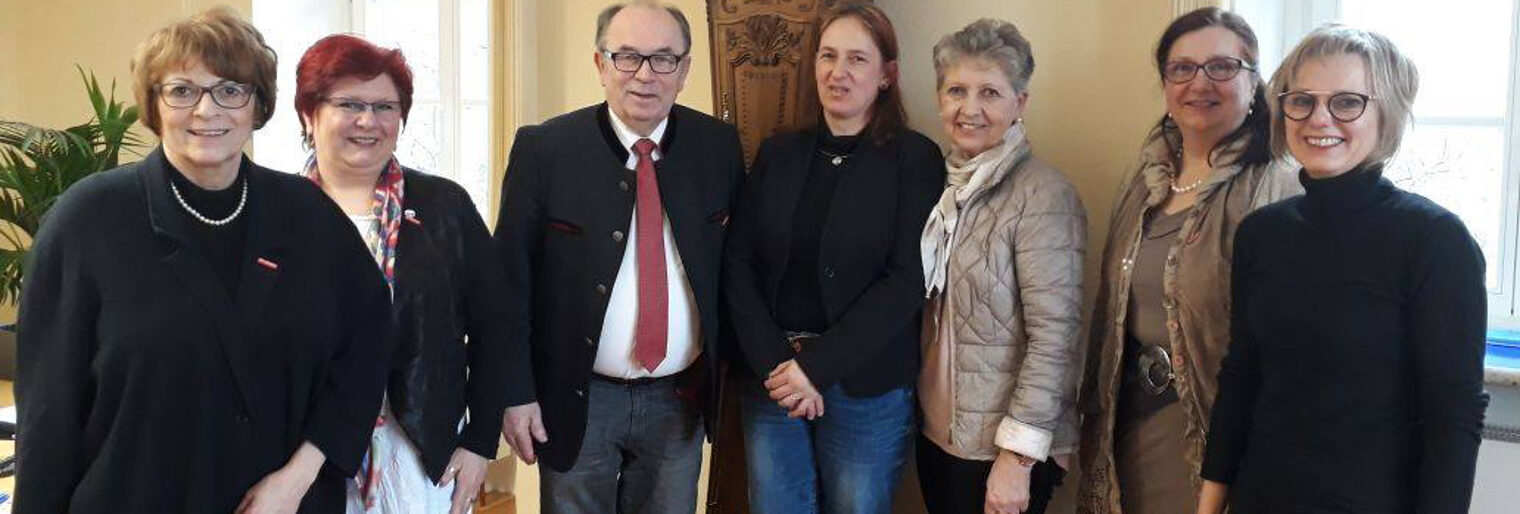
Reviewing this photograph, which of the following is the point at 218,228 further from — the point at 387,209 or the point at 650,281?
the point at 650,281

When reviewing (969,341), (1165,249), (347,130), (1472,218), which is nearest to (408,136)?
(347,130)

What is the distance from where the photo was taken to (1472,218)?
203 centimetres

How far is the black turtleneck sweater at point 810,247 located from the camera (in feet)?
6.22

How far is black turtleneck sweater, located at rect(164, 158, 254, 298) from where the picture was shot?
1.29 m

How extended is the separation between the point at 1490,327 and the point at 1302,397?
3.13 ft

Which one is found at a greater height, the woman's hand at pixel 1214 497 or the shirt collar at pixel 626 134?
the shirt collar at pixel 626 134

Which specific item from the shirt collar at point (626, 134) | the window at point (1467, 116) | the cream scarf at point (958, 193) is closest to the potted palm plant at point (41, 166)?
the shirt collar at point (626, 134)

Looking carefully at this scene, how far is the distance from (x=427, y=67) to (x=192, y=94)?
2365 mm

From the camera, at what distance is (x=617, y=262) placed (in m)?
1.88

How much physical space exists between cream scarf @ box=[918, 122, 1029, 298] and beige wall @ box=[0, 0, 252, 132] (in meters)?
2.82

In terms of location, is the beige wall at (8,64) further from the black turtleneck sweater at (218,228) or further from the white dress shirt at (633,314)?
the black turtleneck sweater at (218,228)

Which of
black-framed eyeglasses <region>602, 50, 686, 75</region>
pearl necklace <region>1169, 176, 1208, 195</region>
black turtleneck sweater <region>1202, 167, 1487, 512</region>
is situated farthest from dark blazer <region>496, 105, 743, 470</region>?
black turtleneck sweater <region>1202, 167, 1487, 512</region>

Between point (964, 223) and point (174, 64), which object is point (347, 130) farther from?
point (964, 223)

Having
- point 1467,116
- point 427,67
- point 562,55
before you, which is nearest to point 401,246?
point 562,55
